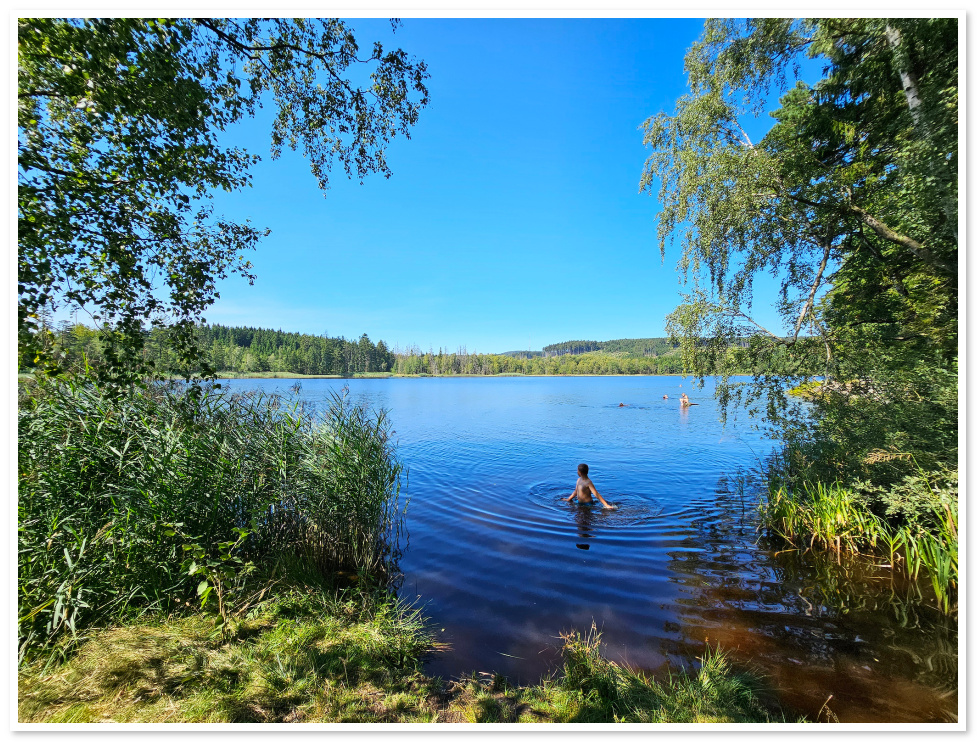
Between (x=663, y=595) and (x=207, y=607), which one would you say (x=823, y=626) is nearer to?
(x=663, y=595)

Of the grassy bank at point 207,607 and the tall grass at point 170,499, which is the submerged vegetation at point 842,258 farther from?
the tall grass at point 170,499

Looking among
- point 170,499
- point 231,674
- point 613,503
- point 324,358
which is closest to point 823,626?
point 613,503

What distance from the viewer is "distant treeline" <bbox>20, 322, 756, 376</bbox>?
451 centimetres

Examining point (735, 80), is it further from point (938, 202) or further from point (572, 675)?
point (572, 675)

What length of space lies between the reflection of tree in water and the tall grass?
5.69 m

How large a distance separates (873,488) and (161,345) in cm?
1156

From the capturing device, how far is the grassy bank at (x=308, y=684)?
284cm

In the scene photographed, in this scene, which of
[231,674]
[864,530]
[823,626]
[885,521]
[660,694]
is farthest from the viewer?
[864,530]

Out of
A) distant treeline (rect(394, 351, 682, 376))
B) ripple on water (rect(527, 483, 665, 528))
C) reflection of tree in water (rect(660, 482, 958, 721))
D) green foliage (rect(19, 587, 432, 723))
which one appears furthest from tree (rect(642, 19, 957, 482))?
distant treeline (rect(394, 351, 682, 376))

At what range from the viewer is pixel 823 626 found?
5.07 m

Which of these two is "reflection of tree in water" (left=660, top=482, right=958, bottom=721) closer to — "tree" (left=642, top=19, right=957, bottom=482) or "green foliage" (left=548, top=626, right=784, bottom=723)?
"green foliage" (left=548, top=626, right=784, bottom=723)

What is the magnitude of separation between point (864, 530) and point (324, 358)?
81839 millimetres

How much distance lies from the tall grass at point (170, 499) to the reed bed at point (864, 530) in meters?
8.61
